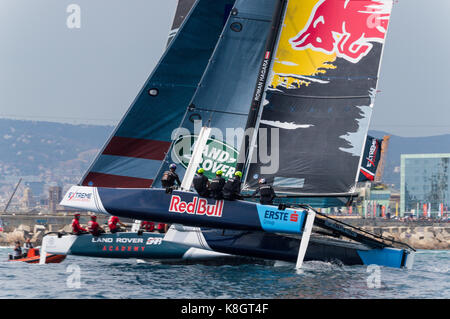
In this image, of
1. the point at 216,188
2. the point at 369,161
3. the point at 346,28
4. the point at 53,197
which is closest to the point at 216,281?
the point at 216,188

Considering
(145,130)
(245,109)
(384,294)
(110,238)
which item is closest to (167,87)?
(145,130)

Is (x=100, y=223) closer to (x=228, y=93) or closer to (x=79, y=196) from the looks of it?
(x=228, y=93)

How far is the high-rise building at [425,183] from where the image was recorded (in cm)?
14012

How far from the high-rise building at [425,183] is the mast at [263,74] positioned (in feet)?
407

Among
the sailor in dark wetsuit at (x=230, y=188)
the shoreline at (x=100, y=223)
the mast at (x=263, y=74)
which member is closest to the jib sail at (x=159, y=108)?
the mast at (x=263, y=74)

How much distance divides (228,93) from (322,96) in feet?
8.92

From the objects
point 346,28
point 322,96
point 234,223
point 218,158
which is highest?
point 346,28

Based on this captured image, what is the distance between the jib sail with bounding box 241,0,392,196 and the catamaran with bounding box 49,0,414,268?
0.03 meters

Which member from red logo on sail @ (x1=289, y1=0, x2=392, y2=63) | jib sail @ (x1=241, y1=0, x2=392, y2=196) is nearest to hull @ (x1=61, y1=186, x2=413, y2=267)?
jib sail @ (x1=241, y1=0, x2=392, y2=196)

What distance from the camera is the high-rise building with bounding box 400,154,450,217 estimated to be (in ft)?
460

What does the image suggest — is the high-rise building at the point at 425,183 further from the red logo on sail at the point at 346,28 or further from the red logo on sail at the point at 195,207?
the red logo on sail at the point at 195,207

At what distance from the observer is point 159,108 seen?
68.7ft
